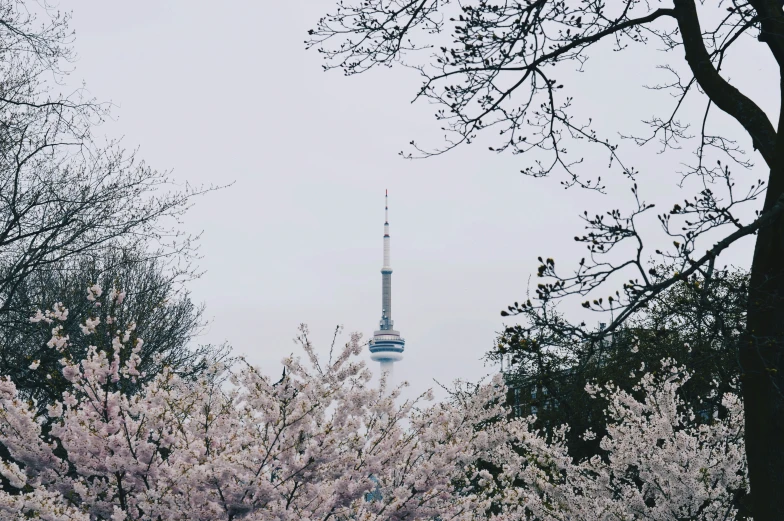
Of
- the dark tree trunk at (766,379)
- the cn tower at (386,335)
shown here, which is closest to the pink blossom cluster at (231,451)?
the dark tree trunk at (766,379)

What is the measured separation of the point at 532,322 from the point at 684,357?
62.9 feet

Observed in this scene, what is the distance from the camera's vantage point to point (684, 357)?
23.8 m

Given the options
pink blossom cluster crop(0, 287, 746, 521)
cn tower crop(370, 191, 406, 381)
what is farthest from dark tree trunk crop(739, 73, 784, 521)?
cn tower crop(370, 191, 406, 381)

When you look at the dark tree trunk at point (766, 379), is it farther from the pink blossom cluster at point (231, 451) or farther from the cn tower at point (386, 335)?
the cn tower at point (386, 335)

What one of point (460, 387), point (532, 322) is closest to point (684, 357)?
point (460, 387)

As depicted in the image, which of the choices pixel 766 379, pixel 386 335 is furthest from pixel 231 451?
pixel 386 335

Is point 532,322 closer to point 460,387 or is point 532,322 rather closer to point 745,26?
point 745,26

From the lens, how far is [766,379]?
6418mm

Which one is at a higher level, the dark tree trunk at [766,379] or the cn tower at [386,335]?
the cn tower at [386,335]

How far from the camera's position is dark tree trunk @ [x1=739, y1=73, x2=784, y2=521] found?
628 centimetres

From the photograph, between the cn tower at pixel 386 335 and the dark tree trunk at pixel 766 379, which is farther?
the cn tower at pixel 386 335

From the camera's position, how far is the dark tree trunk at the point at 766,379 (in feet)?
20.6

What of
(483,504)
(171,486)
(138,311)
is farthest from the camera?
(138,311)

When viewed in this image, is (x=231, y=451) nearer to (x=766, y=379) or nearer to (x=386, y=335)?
(x=766, y=379)
